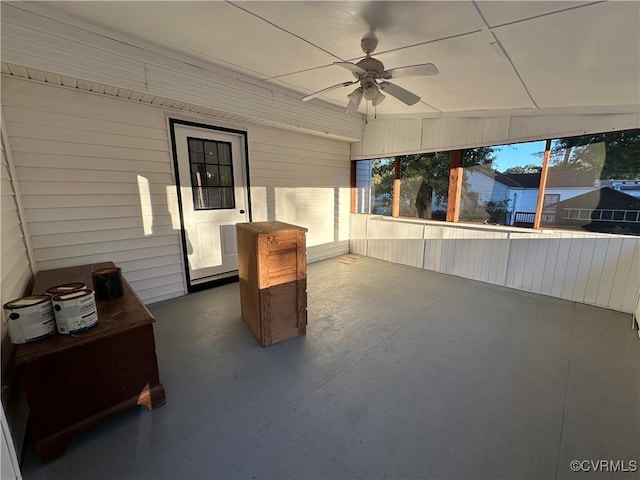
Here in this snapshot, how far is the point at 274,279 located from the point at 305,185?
108 inches

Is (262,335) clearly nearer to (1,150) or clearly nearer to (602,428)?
(602,428)

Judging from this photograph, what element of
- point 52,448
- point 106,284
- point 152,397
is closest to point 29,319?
point 106,284

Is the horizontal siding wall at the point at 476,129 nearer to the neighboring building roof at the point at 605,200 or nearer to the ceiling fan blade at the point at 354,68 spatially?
the neighboring building roof at the point at 605,200

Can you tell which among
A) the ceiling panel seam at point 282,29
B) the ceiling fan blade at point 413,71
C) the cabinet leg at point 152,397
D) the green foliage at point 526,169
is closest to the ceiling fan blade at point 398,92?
the ceiling fan blade at point 413,71

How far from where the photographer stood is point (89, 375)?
1546 mm

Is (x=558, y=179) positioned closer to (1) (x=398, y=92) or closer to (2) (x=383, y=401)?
(1) (x=398, y=92)

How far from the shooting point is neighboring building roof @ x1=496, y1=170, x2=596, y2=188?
323 centimetres

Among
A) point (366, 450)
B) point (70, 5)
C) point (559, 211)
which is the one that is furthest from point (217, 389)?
point (559, 211)

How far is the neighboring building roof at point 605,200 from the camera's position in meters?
3.01

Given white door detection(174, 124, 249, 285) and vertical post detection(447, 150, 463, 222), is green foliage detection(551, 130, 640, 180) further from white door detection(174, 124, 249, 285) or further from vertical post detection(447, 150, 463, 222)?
white door detection(174, 124, 249, 285)

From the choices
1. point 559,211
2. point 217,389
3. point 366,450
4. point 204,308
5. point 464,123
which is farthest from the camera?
point 464,123

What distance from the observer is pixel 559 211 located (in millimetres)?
3469

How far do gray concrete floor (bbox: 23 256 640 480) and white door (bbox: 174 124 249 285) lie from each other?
0.88 m

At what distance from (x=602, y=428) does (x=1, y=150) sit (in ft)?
14.9
